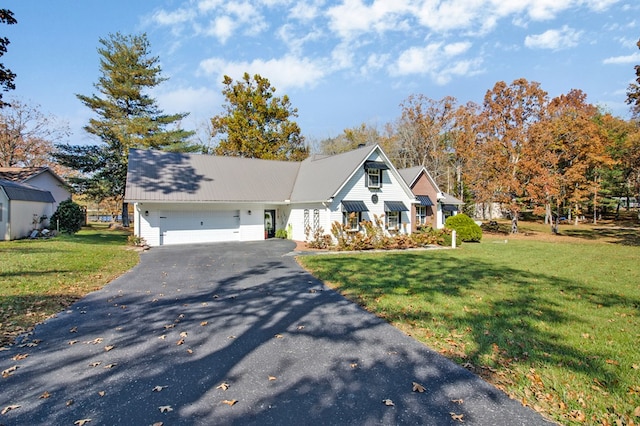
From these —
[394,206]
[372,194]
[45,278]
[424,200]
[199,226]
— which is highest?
[372,194]

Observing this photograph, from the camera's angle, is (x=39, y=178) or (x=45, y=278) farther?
(x=39, y=178)

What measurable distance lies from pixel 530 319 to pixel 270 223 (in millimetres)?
19706

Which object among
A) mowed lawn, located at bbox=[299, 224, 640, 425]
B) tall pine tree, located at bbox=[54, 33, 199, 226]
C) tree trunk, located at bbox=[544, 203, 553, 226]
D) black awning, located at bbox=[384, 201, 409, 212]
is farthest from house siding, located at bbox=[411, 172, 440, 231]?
tall pine tree, located at bbox=[54, 33, 199, 226]

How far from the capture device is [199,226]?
20.8m

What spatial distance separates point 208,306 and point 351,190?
46.1ft

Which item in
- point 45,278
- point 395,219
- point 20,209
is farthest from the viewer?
point 395,219

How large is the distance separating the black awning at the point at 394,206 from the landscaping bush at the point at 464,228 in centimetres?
336

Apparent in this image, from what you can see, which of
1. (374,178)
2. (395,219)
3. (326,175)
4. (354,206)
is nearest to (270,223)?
(326,175)

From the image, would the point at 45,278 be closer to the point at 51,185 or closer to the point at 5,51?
the point at 5,51

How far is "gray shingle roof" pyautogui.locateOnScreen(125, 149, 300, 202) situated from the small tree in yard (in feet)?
19.0

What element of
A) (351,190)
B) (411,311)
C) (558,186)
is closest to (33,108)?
(351,190)

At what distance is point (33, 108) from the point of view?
115 ft

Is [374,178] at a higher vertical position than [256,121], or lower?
lower

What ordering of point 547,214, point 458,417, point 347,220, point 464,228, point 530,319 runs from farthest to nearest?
point 547,214, point 464,228, point 347,220, point 530,319, point 458,417
